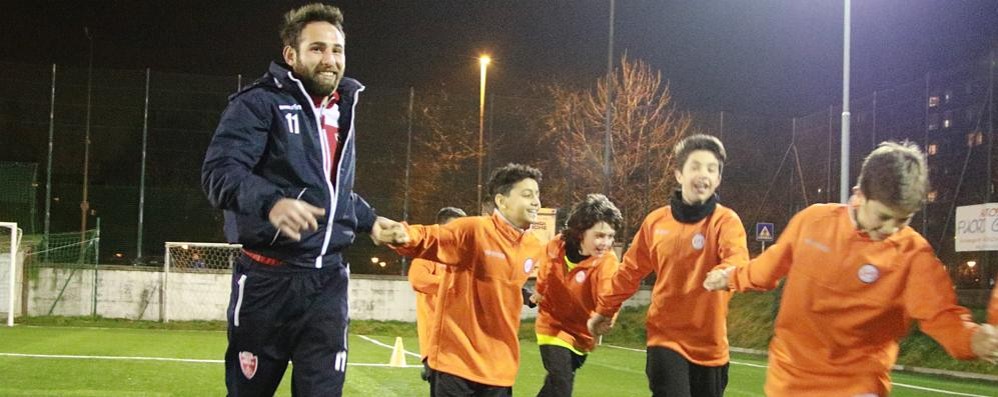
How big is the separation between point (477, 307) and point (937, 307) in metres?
2.82

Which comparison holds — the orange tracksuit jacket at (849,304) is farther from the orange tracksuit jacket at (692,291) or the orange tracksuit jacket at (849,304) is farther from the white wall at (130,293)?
the white wall at (130,293)

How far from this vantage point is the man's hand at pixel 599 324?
22.5 feet

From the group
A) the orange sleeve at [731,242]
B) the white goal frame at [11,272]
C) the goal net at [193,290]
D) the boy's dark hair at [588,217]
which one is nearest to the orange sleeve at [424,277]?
the boy's dark hair at [588,217]

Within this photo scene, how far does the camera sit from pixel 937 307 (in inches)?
164

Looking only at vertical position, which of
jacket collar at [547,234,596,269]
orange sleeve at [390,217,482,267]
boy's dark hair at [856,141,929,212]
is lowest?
jacket collar at [547,234,596,269]

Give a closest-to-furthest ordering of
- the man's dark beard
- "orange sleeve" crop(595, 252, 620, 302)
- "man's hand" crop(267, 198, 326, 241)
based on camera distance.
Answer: "man's hand" crop(267, 198, 326, 241) → the man's dark beard → "orange sleeve" crop(595, 252, 620, 302)

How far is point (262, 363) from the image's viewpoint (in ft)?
13.7

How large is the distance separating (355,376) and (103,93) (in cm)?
1798

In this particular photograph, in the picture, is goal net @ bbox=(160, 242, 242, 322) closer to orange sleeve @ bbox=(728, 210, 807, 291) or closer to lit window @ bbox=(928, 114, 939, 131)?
lit window @ bbox=(928, 114, 939, 131)

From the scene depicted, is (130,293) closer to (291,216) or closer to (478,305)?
(478,305)

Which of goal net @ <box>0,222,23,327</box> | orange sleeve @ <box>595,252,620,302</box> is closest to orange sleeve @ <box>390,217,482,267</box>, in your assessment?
orange sleeve @ <box>595,252,620,302</box>

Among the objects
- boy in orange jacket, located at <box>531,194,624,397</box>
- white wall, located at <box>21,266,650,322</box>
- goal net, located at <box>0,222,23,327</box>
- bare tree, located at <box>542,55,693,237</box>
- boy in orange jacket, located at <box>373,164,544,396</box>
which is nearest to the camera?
boy in orange jacket, located at <box>373,164,544,396</box>

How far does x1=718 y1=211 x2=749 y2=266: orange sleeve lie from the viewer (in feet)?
19.9

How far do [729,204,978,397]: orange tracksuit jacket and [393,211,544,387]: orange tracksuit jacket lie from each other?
6.27 ft
